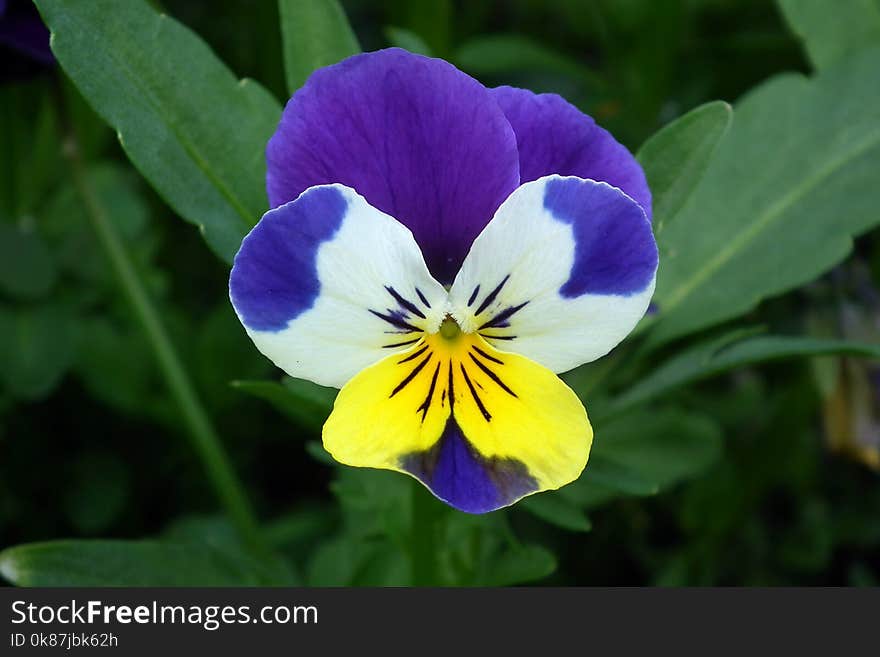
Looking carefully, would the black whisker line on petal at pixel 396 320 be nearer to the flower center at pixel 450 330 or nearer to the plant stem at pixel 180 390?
the flower center at pixel 450 330

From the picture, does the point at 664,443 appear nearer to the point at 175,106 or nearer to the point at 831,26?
the point at 831,26

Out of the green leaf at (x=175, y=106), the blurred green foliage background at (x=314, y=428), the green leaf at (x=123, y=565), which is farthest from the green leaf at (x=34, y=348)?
the green leaf at (x=175, y=106)

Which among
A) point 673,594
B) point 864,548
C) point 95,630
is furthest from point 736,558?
point 95,630

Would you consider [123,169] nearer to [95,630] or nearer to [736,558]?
[95,630]

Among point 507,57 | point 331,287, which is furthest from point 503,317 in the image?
point 507,57

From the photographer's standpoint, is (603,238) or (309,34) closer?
(603,238)
